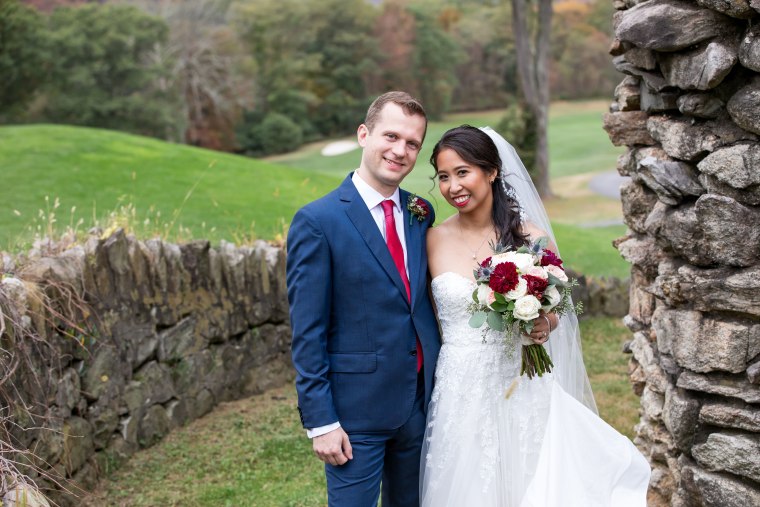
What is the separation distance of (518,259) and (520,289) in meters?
0.16

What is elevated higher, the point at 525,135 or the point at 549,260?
the point at 549,260

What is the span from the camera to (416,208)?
11.8ft

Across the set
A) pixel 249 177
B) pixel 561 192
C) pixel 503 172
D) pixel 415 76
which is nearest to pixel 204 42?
pixel 415 76

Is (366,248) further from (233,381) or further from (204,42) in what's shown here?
(204,42)

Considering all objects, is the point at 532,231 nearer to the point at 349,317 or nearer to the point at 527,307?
the point at 527,307

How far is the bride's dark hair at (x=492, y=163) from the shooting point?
11.9ft

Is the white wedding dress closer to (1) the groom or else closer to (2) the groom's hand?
(1) the groom

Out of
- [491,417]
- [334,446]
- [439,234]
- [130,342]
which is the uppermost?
[439,234]

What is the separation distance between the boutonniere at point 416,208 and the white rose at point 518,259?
39cm

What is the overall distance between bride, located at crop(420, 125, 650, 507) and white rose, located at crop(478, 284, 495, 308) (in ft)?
0.59

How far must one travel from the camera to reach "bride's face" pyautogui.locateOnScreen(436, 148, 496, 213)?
3633mm

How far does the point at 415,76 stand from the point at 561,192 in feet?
64.2

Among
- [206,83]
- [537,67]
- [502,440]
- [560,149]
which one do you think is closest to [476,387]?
[502,440]

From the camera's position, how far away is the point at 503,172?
12.8 ft
